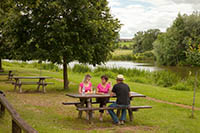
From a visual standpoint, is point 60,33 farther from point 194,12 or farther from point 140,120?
point 194,12

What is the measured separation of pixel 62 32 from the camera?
587 inches

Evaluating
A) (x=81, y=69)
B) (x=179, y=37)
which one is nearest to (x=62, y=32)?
(x=81, y=69)

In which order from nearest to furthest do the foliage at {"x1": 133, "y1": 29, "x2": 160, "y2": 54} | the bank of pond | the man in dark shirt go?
the man in dark shirt → the bank of pond → the foliage at {"x1": 133, "y1": 29, "x2": 160, "y2": 54}

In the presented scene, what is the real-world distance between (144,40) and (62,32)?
333 ft

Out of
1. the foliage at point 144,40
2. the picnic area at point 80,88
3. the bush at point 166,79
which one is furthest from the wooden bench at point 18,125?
the foliage at point 144,40

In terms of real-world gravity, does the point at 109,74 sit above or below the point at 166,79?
above

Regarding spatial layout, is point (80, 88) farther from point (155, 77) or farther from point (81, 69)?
point (81, 69)

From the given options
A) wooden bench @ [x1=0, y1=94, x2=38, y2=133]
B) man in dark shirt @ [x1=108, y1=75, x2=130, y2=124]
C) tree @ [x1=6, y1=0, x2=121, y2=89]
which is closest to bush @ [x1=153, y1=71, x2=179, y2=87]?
tree @ [x1=6, y1=0, x2=121, y2=89]

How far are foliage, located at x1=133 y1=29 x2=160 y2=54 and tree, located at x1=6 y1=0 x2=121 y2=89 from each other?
96.2 metres

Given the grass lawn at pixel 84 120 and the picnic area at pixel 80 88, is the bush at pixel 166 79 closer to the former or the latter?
the picnic area at pixel 80 88

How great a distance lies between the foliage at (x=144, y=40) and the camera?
11281cm

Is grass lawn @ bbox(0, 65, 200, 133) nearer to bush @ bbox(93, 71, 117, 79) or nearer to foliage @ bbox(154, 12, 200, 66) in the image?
bush @ bbox(93, 71, 117, 79)

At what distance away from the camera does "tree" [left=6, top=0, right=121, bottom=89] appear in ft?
49.8

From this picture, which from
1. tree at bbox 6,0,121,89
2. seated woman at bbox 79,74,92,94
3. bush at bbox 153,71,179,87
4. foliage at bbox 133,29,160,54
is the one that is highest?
foliage at bbox 133,29,160,54
